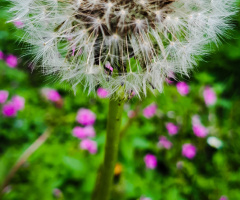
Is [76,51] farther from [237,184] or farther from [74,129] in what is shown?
[237,184]

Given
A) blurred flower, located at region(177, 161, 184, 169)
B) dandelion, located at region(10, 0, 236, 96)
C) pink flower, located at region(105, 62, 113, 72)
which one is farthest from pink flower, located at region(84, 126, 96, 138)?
pink flower, located at region(105, 62, 113, 72)

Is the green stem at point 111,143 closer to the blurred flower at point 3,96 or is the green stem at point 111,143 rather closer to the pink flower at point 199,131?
the pink flower at point 199,131

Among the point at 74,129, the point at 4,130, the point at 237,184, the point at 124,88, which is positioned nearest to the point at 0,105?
the point at 4,130

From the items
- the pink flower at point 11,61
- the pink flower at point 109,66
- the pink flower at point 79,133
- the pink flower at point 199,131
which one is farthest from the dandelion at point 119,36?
the pink flower at point 11,61

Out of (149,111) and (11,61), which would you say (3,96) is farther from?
(149,111)

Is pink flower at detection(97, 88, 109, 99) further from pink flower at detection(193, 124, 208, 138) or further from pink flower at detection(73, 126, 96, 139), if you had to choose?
A: pink flower at detection(193, 124, 208, 138)
